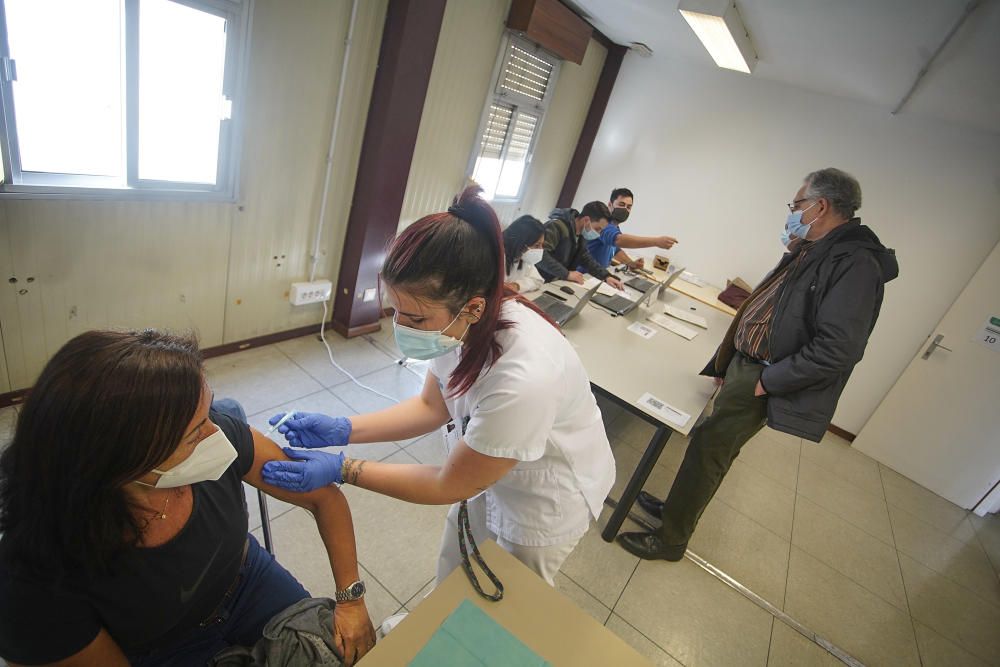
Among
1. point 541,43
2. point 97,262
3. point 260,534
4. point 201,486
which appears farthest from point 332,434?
point 541,43

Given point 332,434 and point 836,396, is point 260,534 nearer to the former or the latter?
point 332,434

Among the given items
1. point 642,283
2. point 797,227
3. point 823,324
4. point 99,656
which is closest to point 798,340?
point 823,324

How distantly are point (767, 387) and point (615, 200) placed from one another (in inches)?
103

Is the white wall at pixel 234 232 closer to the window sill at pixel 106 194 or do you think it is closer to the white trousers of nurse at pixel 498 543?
the window sill at pixel 106 194

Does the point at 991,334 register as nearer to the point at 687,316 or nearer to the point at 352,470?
the point at 687,316

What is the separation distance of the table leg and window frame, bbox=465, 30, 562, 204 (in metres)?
2.50

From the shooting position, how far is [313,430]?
1201mm

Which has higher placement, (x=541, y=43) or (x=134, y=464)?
(x=541, y=43)

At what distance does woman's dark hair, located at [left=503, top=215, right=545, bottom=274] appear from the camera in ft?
9.33

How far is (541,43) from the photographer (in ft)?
10.9

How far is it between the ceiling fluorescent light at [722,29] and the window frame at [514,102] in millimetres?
1236

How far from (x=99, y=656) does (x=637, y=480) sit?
5.69 feet

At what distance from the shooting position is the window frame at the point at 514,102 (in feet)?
10.8

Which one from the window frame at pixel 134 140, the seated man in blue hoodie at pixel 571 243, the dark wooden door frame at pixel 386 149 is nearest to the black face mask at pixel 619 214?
the seated man in blue hoodie at pixel 571 243
